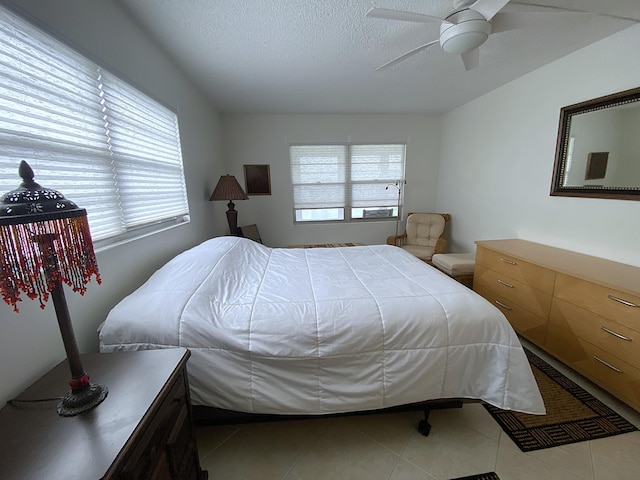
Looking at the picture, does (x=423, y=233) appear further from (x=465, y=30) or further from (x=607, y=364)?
(x=465, y=30)

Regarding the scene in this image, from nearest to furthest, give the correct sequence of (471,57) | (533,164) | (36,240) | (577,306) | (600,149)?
1. (36,240)
2. (577,306)
3. (471,57)
4. (600,149)
5. (533,164)

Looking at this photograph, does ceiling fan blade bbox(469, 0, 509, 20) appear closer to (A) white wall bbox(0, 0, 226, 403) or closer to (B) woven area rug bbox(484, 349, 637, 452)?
(A) white wall bbox(0, 0, 226, 403)

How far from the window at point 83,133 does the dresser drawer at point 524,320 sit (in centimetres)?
295

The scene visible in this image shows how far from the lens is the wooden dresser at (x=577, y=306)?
1470 millimetres

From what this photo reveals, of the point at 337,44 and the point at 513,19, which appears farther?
the point at 337,44

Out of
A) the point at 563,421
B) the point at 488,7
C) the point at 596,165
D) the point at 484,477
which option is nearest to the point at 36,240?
the point at 484,477

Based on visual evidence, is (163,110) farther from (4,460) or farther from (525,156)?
(525,156)

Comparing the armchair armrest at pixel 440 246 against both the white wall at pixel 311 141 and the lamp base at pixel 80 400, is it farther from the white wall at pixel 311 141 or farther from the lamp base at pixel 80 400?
the lamp base at pixel 80 400

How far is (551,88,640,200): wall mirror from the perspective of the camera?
1.79 m

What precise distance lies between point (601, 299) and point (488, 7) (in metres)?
1.82

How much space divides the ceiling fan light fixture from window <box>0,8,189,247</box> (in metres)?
1.95

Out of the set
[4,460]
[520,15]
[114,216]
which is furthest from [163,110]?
[520,15]

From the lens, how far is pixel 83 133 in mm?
1206

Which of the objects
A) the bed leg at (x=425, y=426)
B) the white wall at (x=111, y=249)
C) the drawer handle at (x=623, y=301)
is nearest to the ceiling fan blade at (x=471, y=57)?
the drawer handle at (x=623, y=301)
